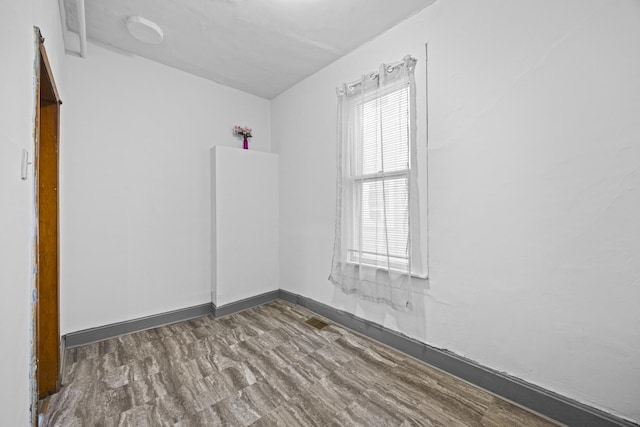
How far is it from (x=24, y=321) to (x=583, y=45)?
2732mm

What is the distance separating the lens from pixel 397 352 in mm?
2146

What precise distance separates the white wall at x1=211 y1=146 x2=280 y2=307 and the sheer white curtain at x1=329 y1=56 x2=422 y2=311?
3.52 ft

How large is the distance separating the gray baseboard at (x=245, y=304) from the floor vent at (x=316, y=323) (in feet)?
2.40

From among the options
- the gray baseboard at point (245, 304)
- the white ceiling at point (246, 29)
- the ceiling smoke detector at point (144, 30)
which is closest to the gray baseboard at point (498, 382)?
the gray baseboard at point (245, 304)

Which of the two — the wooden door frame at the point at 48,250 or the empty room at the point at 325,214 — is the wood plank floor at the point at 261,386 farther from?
the wooden door frame at the point at 48,250

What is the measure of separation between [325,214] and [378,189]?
734 mm

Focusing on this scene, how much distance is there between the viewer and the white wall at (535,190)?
1.29m

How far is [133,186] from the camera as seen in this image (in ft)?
8.38

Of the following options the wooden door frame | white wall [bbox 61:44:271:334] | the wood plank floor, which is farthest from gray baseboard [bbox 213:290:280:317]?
the wooden door frame

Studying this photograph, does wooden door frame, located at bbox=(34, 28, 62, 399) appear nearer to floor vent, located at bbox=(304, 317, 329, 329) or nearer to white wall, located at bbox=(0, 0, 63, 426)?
white wall, located at bbox=(0, 0, 63, 426)

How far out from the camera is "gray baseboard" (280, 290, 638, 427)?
1.36m

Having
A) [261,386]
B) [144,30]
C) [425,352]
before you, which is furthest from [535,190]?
[144,30]

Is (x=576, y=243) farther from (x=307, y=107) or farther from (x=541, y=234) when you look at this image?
(x=307, y=107)

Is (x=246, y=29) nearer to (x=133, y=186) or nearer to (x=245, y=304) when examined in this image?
(x=133, y=186)
